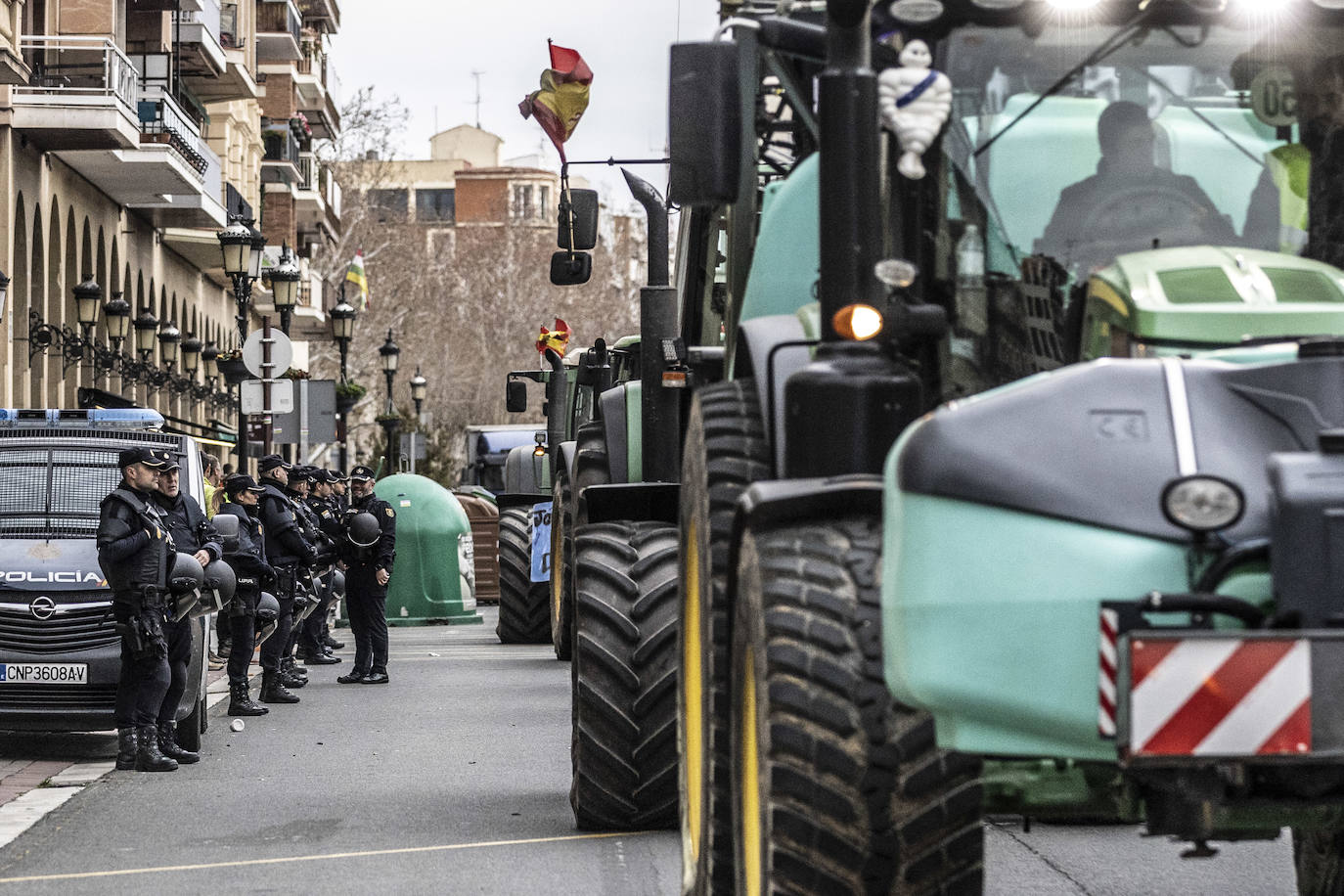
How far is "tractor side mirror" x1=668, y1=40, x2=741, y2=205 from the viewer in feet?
20.0

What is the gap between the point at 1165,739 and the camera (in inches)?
177

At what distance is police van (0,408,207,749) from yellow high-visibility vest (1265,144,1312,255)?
9.37 m

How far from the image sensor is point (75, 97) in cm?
3441

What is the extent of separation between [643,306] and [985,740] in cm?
716

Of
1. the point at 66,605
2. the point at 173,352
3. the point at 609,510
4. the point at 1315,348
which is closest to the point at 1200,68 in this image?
the point at 1315,348

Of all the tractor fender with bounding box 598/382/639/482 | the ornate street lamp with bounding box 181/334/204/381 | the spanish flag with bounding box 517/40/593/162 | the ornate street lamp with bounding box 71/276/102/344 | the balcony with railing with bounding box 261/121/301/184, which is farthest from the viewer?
the balcony with railing with bounding box 261/121/301/184

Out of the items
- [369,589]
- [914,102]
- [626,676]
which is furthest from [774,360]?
[369,589]

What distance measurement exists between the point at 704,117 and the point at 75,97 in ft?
97.4

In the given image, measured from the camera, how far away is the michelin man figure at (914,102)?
6031 millimetres

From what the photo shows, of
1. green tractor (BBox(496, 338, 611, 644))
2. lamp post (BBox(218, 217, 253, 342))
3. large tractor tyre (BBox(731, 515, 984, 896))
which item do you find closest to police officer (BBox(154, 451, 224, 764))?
green tractor (BBox(496, 338, 611, 644))

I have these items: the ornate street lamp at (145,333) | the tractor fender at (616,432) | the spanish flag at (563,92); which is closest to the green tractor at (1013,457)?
the spanish flag at (563,92)

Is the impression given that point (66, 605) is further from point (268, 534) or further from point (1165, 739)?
point (1165, 739)

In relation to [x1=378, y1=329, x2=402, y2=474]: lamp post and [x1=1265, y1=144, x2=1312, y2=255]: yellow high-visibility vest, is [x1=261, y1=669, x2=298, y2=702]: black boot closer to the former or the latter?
[x1=1265, y1=144, x2=1312, y2=255]: yellow high-visibility vest

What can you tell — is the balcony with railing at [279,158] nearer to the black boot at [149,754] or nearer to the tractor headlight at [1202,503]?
the black boot at [149,754]
